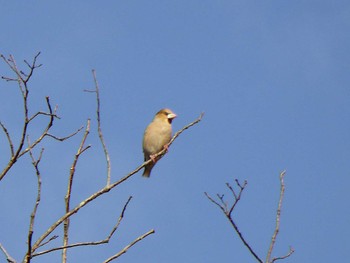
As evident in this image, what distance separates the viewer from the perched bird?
9.46m

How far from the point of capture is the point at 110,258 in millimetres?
3367

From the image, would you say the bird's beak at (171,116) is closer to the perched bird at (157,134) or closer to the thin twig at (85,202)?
the perched bird at (157,134)

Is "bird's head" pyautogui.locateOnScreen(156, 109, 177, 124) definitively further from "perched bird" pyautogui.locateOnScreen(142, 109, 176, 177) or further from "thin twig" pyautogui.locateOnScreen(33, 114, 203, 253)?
"thin twig" pyautogui.locateOnScreen(33, 114, 203, 253)

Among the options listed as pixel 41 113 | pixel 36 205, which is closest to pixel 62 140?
pixel 41 113

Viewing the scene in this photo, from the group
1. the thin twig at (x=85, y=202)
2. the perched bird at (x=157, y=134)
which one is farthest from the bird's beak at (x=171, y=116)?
the thin twig at (x=85, y=202)

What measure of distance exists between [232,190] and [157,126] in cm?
487

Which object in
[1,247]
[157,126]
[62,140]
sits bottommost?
[1,247]

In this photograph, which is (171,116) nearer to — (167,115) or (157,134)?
(167,115)

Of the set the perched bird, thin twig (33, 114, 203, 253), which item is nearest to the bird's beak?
the perched bird

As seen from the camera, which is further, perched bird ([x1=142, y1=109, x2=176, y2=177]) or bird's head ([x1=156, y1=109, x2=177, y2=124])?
bird's head ([x1=156, y1=109, x2=177, y2=124])

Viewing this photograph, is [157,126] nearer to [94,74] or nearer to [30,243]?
[94,74]

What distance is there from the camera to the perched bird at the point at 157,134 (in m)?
9.46

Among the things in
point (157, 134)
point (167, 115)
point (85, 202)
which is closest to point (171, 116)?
point (167, 115)

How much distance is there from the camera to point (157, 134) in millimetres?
9516
